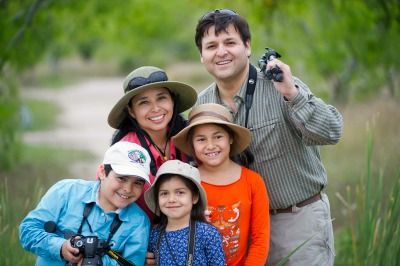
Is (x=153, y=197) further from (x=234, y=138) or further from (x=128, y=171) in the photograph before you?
(x=234, y=138)

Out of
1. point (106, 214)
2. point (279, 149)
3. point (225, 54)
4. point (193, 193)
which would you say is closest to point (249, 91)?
point (225, 54)

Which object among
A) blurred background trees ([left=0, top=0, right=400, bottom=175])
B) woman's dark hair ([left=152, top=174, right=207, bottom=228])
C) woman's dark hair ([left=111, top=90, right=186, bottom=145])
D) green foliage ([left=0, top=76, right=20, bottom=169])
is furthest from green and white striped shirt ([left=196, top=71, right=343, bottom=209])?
green foliage ([left=0, top=76, right=20, bottom=169])

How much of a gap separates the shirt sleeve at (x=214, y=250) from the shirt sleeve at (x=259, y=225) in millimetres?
199

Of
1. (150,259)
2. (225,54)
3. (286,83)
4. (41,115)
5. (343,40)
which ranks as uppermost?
(41,115)

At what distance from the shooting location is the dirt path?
17734 millimetres

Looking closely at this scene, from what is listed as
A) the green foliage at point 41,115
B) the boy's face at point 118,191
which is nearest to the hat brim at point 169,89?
the boy's face at point 118,191

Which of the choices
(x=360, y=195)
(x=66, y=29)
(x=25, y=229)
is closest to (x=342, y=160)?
(x=360, y=195)

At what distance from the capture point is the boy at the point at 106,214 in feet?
10.8

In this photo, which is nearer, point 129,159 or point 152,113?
point 129,159

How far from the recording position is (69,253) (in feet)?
Result: 10.4

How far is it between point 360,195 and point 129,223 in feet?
5.27

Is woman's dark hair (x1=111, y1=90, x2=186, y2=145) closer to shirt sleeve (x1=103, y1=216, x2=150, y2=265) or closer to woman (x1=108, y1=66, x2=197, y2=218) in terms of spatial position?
woman (x1=108, y1=66, x2=197, y2=218)

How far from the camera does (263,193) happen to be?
3430 millimetres

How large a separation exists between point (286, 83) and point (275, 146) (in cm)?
39
